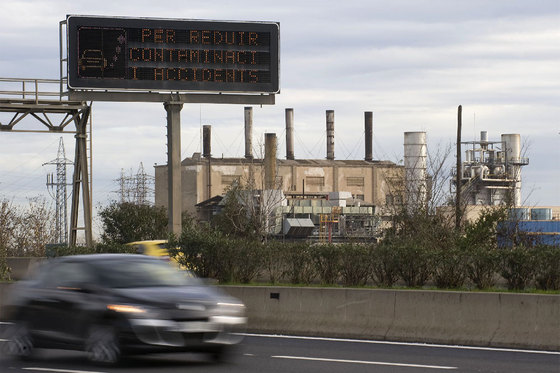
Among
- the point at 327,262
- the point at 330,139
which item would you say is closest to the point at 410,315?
the point at 327,262

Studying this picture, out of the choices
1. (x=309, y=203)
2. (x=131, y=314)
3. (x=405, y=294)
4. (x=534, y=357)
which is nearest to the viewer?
(x=131, y=314)

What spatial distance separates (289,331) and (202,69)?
51.7ft

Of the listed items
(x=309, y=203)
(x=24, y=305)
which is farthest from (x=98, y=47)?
(x=309, y=203)

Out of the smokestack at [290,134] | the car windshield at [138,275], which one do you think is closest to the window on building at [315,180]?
the smokestack at [290,134]

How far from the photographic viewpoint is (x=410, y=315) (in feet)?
58.7

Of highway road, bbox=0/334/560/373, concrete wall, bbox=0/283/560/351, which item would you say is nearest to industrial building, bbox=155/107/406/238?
concrete wall, bbox=0/283/560/351

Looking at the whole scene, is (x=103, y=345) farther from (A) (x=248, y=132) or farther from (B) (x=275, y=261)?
(A) (x=248, y=132)

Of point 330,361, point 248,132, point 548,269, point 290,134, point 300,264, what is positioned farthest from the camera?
point 290,134

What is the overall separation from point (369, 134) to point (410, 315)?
108 m

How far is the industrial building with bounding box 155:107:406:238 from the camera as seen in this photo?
3834 inches

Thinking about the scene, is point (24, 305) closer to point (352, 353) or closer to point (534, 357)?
point (352, 353)

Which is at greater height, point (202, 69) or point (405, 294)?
point (202, 69)

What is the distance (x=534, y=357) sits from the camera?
1528cm

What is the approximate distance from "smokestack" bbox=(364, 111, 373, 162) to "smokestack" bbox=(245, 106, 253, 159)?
14.0 m
